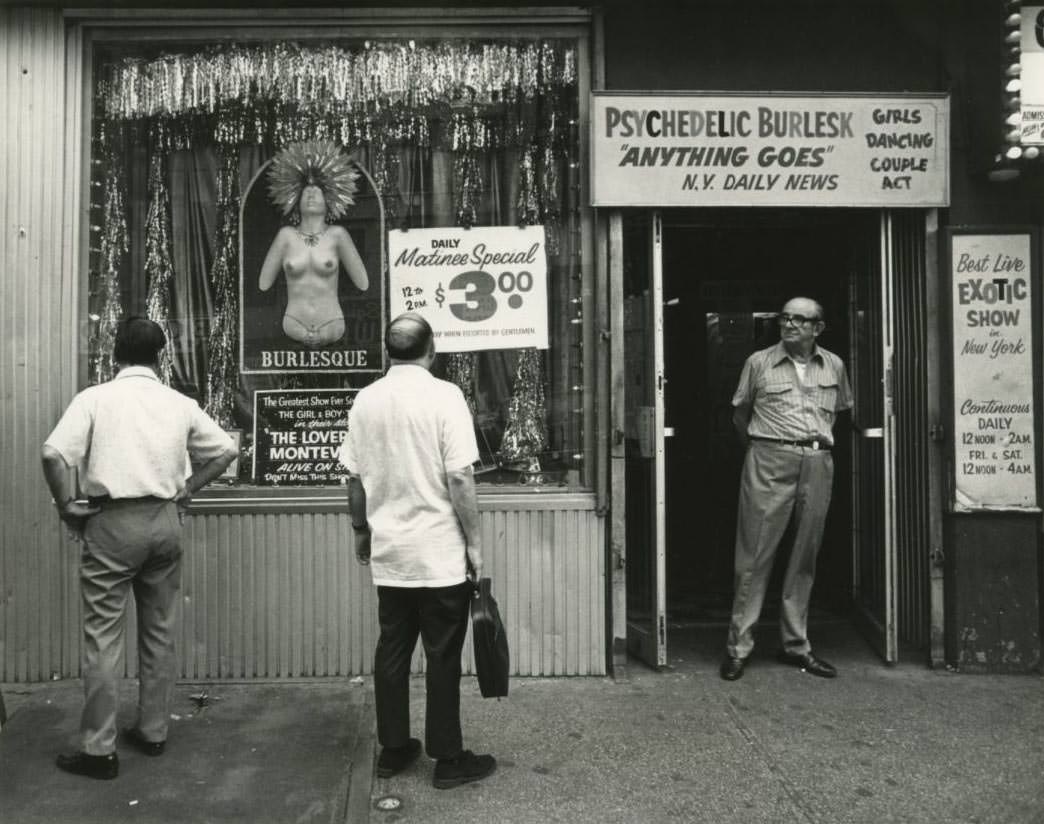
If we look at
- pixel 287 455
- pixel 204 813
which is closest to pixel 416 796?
pixel 204 813

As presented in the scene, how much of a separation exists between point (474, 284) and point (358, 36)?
1507 millimetres

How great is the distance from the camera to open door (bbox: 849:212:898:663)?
17.8 ft

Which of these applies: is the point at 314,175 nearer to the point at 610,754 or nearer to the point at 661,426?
the point at 661,426

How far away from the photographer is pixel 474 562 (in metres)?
3.84

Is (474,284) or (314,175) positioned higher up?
(314,175)

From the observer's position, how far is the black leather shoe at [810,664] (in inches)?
209

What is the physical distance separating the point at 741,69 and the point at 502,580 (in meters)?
3.06

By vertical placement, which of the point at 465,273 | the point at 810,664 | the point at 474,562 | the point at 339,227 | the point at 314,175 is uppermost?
the point at 314,175

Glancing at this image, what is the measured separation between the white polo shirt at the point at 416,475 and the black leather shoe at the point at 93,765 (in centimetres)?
135

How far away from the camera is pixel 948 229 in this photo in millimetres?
5293

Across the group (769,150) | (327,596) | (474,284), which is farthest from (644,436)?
(327,596)

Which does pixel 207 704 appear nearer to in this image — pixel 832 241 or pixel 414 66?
pixel 414 66

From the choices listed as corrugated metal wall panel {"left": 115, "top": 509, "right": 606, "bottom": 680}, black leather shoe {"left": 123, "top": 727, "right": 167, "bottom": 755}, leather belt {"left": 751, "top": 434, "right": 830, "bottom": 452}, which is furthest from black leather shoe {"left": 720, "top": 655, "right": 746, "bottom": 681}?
black leather shoe {"left": 123, "top": 727, "right": 167, "bottom": 755}

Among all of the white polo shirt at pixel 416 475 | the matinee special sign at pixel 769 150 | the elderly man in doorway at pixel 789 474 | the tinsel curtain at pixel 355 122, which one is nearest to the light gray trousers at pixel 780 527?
the elderly man in doorway at pixel 789 474
